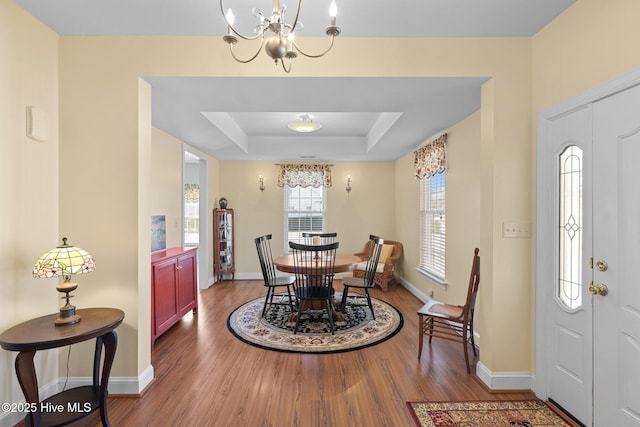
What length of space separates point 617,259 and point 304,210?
16.4 feet

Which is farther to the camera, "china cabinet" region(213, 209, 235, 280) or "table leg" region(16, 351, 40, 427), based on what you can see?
"china cabinet" region(213, 209, 235, 280)

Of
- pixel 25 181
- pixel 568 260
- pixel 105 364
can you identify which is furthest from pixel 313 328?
pixel 25 181

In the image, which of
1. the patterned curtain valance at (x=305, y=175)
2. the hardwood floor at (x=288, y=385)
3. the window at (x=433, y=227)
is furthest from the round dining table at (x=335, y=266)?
the patterned curtain valance at (x=305, y=175)

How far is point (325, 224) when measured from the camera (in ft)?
20.3

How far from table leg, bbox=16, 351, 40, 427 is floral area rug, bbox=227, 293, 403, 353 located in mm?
1713

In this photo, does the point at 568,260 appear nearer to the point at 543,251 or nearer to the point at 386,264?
the point at 543,251

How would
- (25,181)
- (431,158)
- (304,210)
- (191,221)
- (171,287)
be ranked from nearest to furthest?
(25,181) < (171,287) < (431,158) < (304,210) < (191,221)

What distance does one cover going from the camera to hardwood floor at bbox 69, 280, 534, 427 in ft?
6.60

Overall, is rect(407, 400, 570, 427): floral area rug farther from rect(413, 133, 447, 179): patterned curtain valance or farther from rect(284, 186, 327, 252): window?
rect(284, 186, 327, 252): window

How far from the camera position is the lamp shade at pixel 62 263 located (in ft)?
5.67

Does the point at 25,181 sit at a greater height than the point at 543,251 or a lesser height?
greater

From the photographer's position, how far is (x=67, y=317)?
1.84m

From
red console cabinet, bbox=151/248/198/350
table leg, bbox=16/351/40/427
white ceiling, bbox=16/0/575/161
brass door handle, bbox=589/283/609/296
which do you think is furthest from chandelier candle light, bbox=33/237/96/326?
brass door handle, bbox=589/283/609/296

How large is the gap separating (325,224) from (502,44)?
4.40 m
